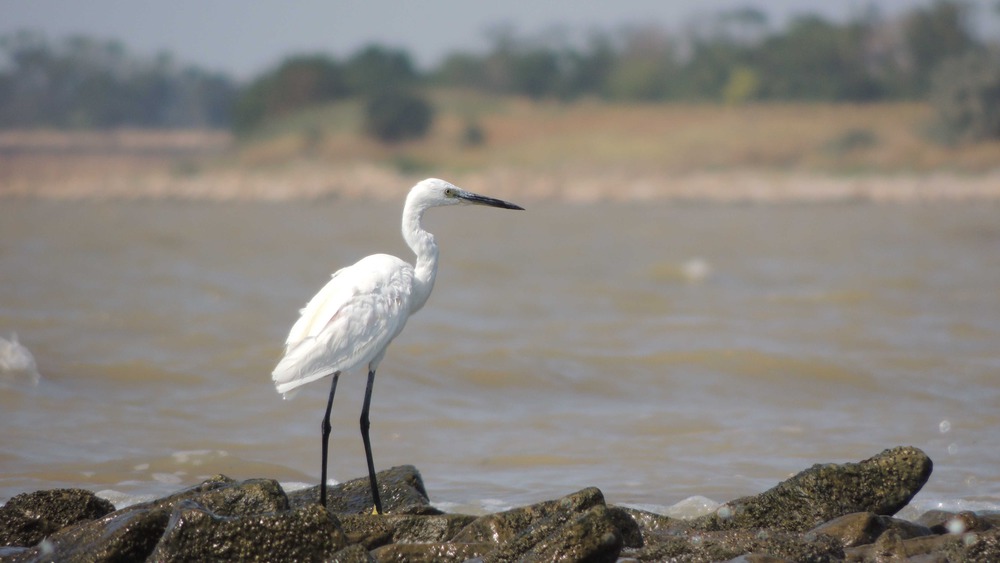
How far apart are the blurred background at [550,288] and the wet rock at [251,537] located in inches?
71.9

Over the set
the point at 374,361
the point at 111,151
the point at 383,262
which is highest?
the point at 111,151

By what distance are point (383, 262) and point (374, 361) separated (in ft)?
1.44

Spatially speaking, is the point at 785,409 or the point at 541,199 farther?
the point at 541,199

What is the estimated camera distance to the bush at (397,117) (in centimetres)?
5044

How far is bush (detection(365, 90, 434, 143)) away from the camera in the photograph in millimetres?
50438

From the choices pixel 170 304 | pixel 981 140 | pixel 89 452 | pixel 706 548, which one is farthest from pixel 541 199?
pixel 706 548

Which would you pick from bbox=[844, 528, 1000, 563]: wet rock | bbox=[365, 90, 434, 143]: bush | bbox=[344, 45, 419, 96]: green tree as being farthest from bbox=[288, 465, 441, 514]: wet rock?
bbox=[344, 45, 419, 96]: green tree

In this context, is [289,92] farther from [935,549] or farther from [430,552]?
[935,549]

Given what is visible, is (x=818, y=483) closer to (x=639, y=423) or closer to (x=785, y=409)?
(x=639, y=423)

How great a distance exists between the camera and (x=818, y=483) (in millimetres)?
4809

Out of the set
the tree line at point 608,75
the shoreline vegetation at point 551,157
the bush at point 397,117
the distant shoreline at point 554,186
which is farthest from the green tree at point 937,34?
the bush at point 397,117

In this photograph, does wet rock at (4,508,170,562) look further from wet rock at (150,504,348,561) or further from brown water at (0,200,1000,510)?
brown water at (0,200,1000,510)

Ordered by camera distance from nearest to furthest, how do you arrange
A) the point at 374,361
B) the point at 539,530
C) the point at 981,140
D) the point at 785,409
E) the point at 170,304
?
the point at 539,530, the point at 374,361, the point at 785,409, the point at 170,304, the point at 981,140

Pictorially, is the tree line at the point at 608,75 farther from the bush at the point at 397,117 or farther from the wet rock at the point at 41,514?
the wet rock at the point at 41,514
